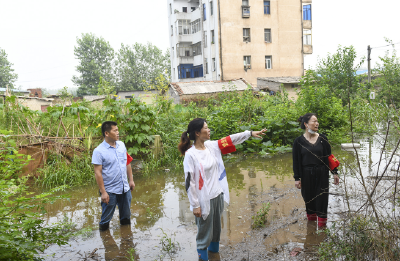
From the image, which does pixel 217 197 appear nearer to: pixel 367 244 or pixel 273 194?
pixel 367 244

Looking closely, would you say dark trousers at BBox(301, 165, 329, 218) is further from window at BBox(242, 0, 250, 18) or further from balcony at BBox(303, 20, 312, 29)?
balcony at BBox(303, 20, 312, 29)

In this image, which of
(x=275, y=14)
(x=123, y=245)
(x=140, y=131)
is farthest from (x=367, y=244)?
(x=275, y=14)

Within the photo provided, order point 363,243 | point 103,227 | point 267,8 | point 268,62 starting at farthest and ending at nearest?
point 268,62
point 267,8
point 103,227
point 363,243

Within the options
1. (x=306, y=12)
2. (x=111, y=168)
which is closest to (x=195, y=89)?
(x=306, y=12)

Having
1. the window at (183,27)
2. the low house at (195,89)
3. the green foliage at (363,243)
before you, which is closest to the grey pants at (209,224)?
the green foliage at (363,243)

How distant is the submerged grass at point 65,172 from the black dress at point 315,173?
18.2ft

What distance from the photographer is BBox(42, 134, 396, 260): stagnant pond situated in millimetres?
4387

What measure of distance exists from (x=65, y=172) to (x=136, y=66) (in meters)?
54.1

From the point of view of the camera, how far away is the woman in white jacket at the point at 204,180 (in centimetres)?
368

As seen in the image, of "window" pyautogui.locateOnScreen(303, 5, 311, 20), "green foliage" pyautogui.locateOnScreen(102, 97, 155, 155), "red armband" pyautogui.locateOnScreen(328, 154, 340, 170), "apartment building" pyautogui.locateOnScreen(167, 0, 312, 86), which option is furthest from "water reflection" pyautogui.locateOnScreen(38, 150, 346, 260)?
"window" pyautogui.locateOnScreen(303, 5, 311, 20)

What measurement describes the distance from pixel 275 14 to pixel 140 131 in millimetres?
26544

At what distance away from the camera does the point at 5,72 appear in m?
59.7

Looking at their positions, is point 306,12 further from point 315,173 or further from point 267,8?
point 315,173

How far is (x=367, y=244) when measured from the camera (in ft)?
10.0
